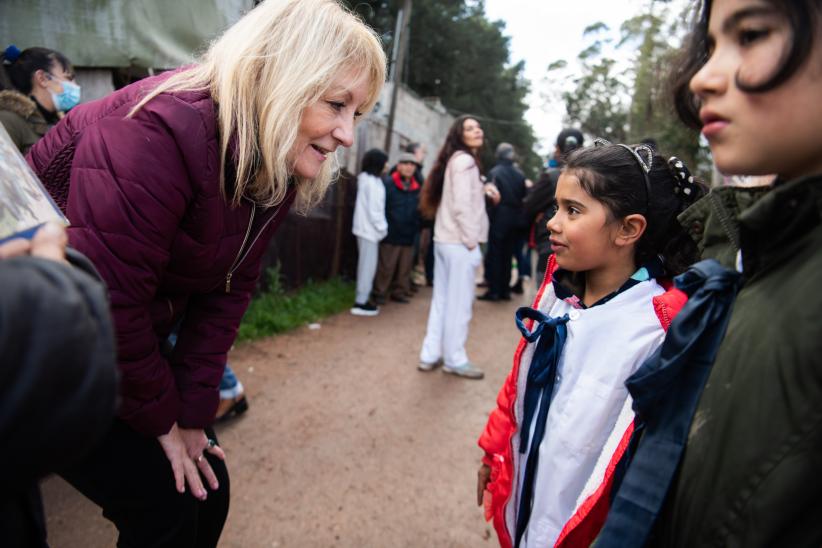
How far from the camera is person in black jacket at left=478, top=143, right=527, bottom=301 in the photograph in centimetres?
701

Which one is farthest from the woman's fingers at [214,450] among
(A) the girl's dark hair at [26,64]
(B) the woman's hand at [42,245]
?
(A) the girl's dark hair at [26,64]

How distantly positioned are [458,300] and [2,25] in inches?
151

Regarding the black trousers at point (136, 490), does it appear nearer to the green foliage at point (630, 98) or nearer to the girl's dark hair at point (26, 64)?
the girl's dark hair at point (26, 64)

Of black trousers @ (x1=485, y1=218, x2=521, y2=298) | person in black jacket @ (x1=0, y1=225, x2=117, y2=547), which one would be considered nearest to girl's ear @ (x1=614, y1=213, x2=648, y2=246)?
person in black jacket @ (x1=0, y1=225, x2=117, y2=547)

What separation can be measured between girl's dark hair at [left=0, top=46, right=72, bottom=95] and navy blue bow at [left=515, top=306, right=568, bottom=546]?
10.4 ft

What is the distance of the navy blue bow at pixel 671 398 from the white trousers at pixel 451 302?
3.35 meters

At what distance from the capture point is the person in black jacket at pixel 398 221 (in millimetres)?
6820

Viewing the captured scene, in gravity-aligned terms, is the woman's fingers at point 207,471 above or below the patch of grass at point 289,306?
above

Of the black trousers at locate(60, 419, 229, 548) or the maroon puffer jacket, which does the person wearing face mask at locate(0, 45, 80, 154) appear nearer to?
the maroon puffer jacket

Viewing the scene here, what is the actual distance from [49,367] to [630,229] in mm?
1512

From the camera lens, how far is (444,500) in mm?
2727

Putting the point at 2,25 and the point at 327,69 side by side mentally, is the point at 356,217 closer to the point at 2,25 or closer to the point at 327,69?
the point at 2,25

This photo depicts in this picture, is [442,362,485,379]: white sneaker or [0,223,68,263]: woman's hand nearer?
[0,223,68,263]: woman's hand

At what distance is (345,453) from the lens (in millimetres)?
3098
